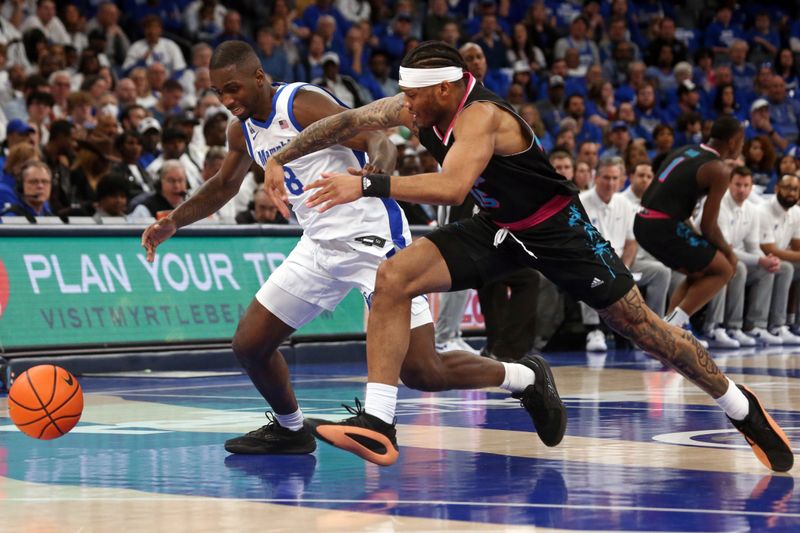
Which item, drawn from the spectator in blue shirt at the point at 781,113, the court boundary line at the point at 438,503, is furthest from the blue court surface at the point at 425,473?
Answer: the spectator in blue shirt at the point at 781,113

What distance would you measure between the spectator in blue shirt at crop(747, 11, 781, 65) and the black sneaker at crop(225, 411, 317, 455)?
2151 cm

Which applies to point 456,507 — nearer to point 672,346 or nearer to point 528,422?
point 672,346

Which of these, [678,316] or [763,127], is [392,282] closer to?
[678,316]

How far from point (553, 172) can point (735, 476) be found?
5.39ft

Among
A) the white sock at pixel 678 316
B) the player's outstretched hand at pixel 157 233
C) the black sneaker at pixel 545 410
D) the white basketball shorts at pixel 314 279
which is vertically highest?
the player's outstretched hand at pixel 157 233

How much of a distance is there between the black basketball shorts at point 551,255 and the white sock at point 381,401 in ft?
2.04

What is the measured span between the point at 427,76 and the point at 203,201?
6.19ft

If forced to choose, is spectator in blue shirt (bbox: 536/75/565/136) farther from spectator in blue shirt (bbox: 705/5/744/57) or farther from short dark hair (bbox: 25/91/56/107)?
short dark hair (bbox: 25/91/56/107)

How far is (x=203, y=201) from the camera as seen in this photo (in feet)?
24.6

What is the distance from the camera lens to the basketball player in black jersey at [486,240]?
19.9ft

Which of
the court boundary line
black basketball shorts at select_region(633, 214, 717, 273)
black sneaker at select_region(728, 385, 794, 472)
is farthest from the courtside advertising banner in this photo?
black sneaker at select_region(728, 385, 794, 472)

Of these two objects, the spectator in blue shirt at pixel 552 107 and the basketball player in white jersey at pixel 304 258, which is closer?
the basketball player in white jersey at pixel 304 258

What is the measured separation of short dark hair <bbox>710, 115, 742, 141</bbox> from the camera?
12.8 m

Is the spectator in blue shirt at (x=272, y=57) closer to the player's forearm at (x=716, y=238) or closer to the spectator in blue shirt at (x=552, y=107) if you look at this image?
the spectator in blue shirt at (x=552, y=107)
